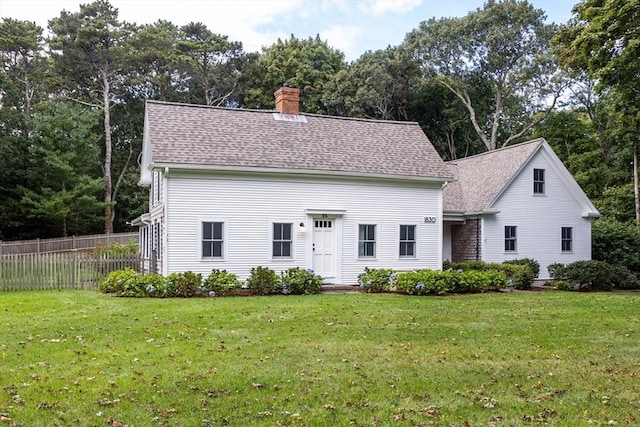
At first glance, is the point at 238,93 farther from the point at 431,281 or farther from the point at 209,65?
the point at 431,281

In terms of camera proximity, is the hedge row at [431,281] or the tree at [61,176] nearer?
the hedge row at [431,281]

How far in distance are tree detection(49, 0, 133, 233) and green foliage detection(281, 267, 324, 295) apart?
24.8 meters

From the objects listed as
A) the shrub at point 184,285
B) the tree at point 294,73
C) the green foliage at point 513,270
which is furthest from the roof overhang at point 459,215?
the tree at point 294,73

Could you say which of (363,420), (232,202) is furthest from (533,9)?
(363,420)

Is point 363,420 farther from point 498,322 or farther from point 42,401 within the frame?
point 498,322

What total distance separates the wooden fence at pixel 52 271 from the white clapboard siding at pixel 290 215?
2218mm

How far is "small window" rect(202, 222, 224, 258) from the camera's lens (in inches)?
706

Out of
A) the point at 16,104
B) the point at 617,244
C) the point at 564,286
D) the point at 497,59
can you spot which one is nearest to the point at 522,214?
the point at 564,286

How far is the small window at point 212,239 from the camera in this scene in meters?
17.9

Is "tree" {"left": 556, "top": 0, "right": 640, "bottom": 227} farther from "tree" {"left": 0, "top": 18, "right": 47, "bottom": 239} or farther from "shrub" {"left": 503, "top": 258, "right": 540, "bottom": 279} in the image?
"tree" {"left": 0, "top": 18, "right": 47, "bottom": 239}

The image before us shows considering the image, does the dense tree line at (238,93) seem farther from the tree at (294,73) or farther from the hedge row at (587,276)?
the hedge row at (587,276)

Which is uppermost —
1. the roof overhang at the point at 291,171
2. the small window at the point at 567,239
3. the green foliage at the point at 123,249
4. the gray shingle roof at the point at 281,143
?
the gray shingle roof at the point at 281,143

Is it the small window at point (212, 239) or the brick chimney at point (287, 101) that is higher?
the brick chimney at point (287, 101)

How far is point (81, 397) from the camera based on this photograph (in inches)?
239
